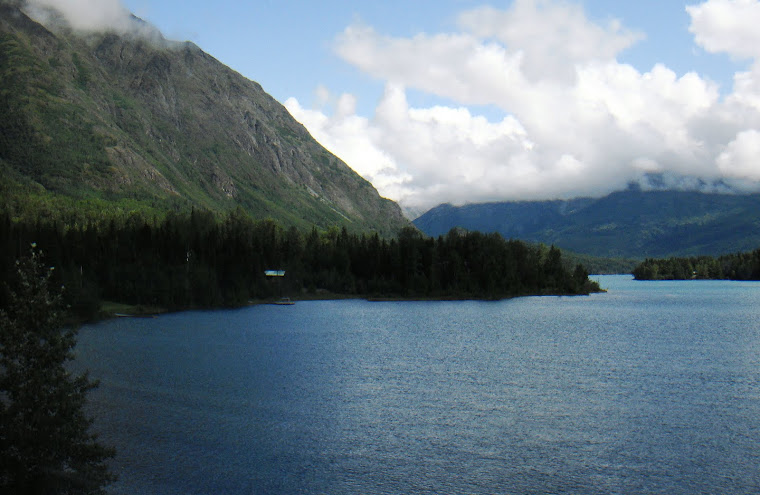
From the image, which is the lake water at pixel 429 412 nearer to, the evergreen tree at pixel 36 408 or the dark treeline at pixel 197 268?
the evergreen tree at pixel 36 408

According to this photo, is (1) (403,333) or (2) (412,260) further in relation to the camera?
(2) (412,260)

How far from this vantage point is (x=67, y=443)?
79.0 ft

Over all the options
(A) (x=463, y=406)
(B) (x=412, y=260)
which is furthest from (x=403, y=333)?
(B) (x=412, y=260)

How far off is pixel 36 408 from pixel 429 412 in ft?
92.5

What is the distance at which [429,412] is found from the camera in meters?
45.5

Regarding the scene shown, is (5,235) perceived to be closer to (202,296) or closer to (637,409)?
(202,296)

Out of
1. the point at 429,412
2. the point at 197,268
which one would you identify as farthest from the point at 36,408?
the point at 197,268

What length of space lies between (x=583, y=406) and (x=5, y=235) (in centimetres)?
14420

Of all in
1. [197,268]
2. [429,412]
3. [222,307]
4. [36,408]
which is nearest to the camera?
[36,408]

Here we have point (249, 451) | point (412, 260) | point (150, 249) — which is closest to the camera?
point (249, 451)

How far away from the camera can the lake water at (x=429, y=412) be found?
32.1m

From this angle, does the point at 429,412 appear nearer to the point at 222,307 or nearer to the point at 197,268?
the point at 222,307

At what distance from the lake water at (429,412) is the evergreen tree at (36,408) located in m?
6.82

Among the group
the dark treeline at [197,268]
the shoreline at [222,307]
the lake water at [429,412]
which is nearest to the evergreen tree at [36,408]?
the lake water at [429,412]
